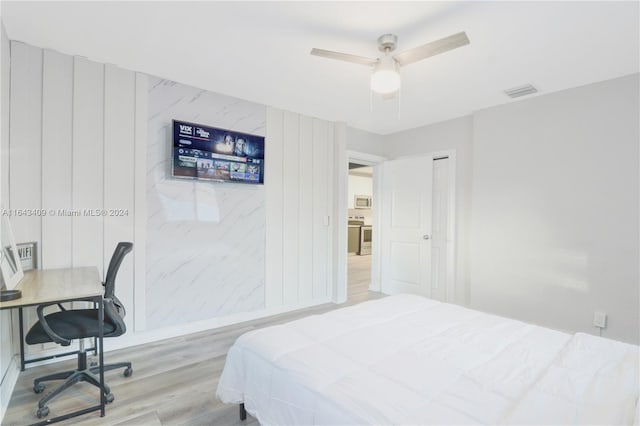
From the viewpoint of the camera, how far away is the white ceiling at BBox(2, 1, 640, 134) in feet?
6.80

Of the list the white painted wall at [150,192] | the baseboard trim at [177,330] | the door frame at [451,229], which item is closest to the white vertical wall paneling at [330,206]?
the white painted wall at [150,192]

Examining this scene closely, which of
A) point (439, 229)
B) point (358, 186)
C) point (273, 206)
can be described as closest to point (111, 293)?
point (273, 206)

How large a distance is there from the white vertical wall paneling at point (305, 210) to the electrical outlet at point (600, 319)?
9.86 feet

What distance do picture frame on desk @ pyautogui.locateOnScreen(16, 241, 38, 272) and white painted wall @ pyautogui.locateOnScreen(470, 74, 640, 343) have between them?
14.3 ft

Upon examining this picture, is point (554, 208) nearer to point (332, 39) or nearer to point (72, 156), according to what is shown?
point (332, 39)

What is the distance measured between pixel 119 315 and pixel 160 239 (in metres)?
0.99

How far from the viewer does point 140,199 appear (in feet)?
10.0

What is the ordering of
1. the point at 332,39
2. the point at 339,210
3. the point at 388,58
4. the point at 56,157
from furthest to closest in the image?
the point at 339,210, the point at 56,157, the point at 332,39, the point at 388,58

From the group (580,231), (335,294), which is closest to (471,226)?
(580,231)

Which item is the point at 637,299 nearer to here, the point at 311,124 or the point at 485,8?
the point at 485,8

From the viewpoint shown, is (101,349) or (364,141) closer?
(101,349)

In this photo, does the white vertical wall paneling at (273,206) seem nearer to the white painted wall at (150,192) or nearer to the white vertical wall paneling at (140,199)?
the white painted wall at (150,192)

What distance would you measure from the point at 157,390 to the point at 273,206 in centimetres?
220

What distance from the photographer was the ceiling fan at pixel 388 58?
6.55 ft
